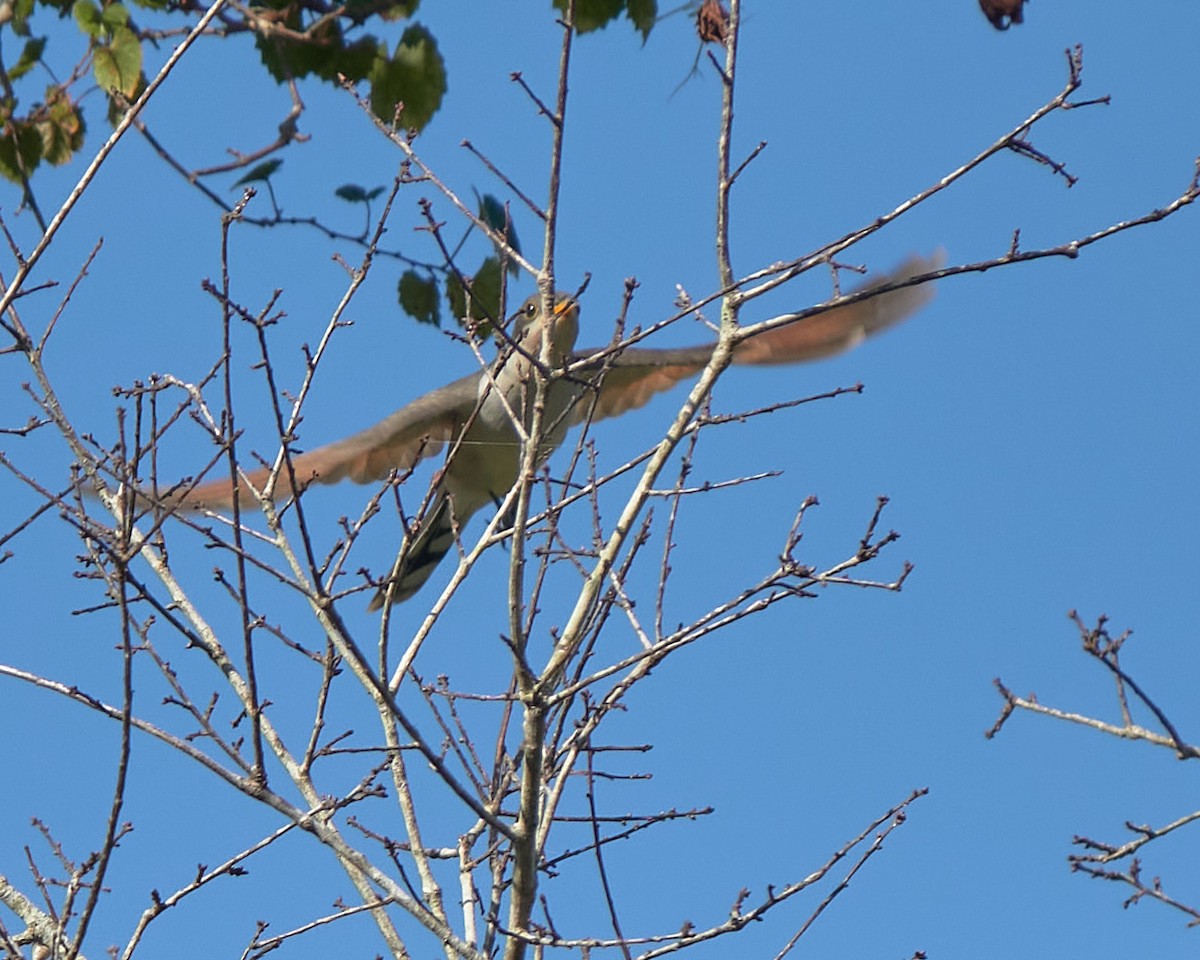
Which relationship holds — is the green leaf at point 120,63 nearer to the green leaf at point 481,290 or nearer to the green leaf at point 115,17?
the green leaf at point 115,17

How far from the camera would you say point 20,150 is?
202 inches

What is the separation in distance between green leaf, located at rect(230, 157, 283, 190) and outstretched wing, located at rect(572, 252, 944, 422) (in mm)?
1146

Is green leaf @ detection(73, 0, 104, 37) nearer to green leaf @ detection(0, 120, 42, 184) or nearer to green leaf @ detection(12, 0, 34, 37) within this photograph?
green leaf @ detection(12, 0, 34, 37)

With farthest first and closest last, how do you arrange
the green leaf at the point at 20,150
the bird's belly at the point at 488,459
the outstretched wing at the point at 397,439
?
the bird's belly at the point at 488,459 → the outstretched wing at the point at 397,439 → the green leaf at the point at 20,150

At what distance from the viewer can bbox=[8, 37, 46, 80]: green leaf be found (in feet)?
17.0

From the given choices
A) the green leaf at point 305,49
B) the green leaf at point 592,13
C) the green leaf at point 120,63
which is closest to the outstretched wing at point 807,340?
the green leaf at point 592,13

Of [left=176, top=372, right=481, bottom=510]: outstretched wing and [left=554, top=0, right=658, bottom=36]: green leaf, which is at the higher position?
[left=176, top=372, right=481, bottom=510]: outstretched wing

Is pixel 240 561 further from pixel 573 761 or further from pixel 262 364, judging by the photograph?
pixel 573 761

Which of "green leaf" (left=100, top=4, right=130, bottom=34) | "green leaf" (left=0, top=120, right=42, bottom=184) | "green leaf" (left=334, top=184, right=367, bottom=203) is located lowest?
"green leaf" (left=334, top=184, right=367, bottom=203)

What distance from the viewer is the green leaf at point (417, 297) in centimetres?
486

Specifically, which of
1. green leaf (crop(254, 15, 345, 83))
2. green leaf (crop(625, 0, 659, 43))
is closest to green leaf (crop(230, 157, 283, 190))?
green leaf (crop(254, 15, 345, 83))

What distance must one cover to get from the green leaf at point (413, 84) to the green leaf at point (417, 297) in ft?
1.56

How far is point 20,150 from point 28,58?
12.7 inches

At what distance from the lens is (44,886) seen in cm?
345
